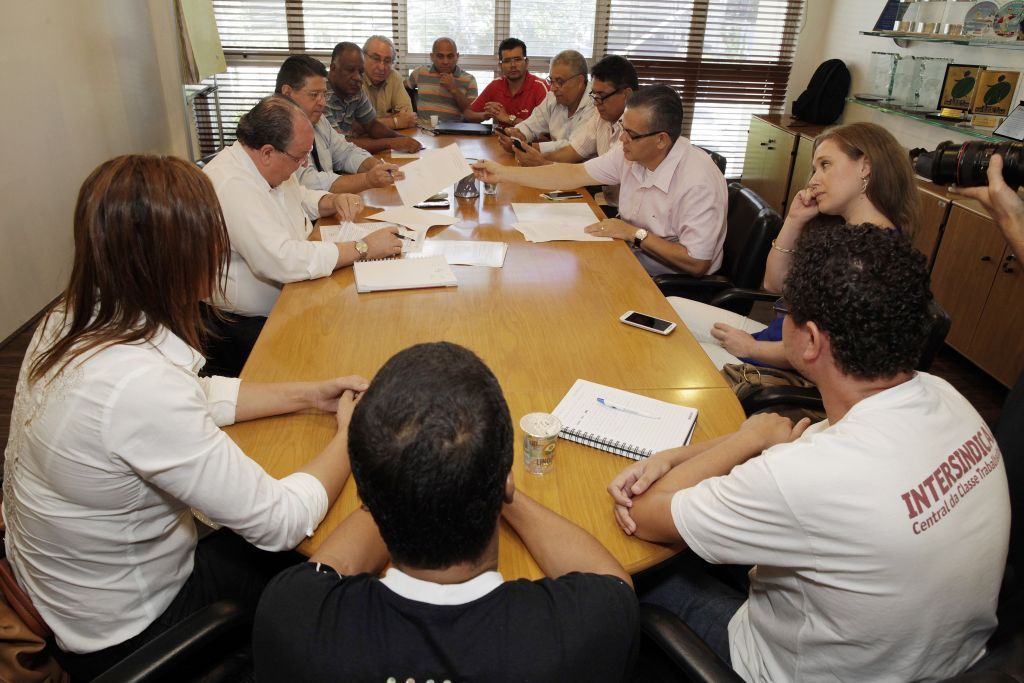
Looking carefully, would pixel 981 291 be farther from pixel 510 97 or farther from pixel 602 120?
pixel 510 97

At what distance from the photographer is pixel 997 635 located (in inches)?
43.4

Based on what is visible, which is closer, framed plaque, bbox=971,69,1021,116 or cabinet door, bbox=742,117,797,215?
framed plaque, bbox=971,69,1021,116

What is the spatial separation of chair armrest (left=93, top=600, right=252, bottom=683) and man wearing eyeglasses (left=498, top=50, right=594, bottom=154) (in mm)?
3433

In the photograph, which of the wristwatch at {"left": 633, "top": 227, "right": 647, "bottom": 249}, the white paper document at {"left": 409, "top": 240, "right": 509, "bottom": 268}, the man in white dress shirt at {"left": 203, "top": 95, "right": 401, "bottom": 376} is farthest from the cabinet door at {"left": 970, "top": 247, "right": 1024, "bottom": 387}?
the man in white dress shirt at {"left": 203, "top": 95, "right": 401, "bottom": 376}

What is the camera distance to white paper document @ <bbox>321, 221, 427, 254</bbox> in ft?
8.39

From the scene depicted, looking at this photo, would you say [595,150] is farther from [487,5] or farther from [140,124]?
[140,124]

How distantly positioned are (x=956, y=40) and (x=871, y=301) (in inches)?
149

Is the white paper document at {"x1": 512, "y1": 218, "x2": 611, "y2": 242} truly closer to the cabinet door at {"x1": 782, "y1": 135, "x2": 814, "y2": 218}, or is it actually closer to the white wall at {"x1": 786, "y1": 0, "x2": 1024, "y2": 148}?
the white wall at {"x1": 786, "y1": 0, "x2": 1024, "y2": 148}

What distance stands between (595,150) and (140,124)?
3.35 metres

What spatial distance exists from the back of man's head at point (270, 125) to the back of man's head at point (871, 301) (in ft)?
5.66

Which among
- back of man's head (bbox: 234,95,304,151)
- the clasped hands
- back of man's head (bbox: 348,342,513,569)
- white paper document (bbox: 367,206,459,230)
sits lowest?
white paper document (bbox: 367,206,459,230)

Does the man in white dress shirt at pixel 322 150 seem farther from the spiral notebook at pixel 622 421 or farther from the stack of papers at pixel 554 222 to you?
the spiral notebook at pixel 622 421

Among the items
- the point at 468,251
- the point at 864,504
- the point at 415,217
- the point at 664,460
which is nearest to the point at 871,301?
the point at 864,504

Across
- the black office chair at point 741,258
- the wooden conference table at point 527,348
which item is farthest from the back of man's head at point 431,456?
the black office chair at point 741,258
